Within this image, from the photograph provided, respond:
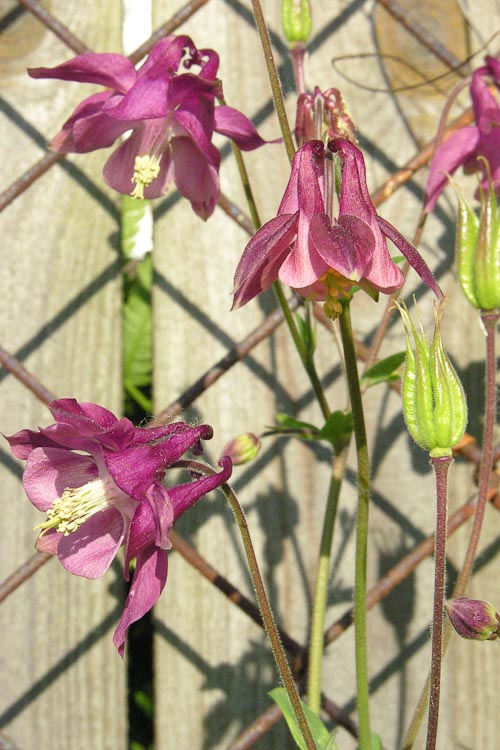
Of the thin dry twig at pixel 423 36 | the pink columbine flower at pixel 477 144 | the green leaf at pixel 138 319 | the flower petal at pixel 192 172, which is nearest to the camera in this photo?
the flower petal at pixel 192 172

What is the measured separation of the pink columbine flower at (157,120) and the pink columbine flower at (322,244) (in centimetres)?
15

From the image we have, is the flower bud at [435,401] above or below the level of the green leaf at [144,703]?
above

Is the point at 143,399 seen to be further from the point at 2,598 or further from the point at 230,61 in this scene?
the point at 230,61

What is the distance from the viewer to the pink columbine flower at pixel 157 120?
70 centimetres

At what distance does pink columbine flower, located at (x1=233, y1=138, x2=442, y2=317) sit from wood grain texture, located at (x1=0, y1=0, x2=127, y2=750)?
519mm

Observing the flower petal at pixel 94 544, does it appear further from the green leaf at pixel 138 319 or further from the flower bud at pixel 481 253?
the green leaf at pixel 138 319

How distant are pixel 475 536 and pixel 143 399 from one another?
0.52 meters

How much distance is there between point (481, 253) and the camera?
748 millimetres

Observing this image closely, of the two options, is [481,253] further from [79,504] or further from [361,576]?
[79,504]

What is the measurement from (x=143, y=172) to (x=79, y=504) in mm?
310

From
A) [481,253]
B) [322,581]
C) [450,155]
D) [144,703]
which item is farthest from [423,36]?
[144,703]

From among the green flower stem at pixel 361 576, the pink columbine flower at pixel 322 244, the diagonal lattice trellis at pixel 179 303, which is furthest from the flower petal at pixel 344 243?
the diagonal lattice trellis at pixel 179 303

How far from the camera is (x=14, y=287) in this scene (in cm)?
105

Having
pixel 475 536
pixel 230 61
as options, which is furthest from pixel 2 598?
pixel 230 61
